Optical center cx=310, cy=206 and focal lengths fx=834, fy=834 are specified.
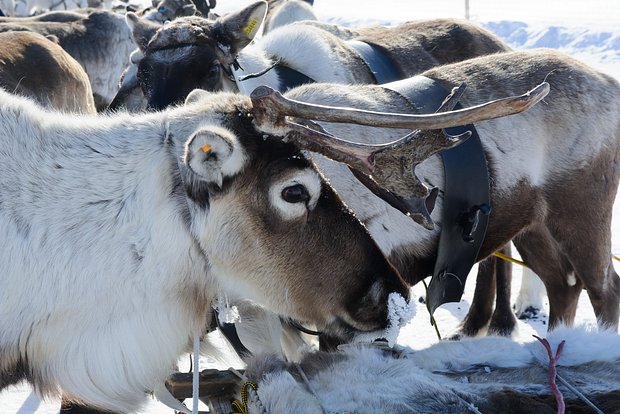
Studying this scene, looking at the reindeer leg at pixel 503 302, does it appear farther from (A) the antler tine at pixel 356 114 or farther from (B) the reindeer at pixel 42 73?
(B) the reindeer at pixel 42 73

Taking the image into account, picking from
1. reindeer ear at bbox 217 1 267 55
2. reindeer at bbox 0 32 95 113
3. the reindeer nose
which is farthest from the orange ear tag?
reindeer at bbox 0 32 95 113

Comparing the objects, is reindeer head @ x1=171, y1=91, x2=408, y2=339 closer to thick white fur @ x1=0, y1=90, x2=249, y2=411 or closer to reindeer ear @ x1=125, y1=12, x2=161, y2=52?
thick white fur @ x1=0, y1=90, x2=249, y2=411

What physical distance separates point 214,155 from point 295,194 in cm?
29

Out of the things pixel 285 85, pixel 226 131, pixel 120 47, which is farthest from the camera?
pixel 120 47

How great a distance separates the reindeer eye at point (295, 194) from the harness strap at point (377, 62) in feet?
7.97

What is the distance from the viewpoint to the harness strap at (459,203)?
10.7ft

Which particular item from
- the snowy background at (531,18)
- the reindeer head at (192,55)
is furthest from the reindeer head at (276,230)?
the snowy background at (531,18)

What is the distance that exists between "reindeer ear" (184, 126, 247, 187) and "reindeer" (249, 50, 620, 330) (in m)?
0.84

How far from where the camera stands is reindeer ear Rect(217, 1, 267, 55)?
471 cm

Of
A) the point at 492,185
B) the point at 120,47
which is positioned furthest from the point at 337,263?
the point at 120,47

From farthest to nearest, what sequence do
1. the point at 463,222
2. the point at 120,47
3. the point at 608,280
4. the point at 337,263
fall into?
the point at 120,47, the point at 608,280, the point at 463,222, the point at 337,263

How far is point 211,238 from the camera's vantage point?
241 cm

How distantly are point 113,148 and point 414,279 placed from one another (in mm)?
1496

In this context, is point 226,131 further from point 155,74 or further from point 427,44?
point 427,44
